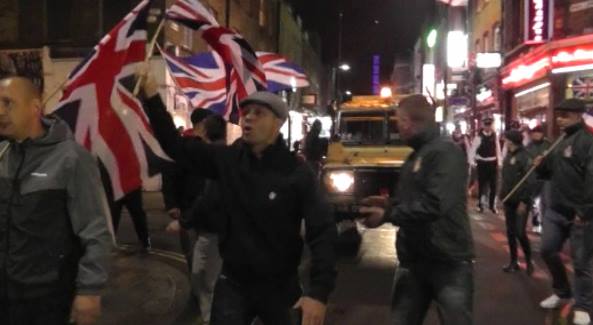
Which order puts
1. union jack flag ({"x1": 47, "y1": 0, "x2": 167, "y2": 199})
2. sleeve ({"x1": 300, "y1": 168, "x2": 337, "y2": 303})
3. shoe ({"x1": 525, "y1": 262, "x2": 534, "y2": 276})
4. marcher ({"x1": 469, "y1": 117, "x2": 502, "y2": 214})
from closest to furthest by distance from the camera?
sleeve ({"x1": 300, "y1": 168, "x2": 337, "y2": 303}), union jack flag ({"x1": 47, "y1": 0, "x2": 167, "y2": 199}), shoe ({"x1": 525, "y1": 262, "x2": 534, "y2": 276}), marcher ({"x1": 469, "y1": 117, "x2": 502, "y2": 214})

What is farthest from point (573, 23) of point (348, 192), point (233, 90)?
point (233, 90)

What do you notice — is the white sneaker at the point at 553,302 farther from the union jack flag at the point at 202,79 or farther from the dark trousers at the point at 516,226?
the union jack flag at the point at 202,79

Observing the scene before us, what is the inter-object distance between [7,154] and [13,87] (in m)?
0.35

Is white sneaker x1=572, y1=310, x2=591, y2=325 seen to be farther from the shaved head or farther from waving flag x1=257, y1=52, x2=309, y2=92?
the shaved head

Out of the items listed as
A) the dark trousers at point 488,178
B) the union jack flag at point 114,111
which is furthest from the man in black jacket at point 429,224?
the dark trousers at point 488,178

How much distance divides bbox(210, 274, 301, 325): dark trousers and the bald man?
2.22ft

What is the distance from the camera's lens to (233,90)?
23.8 feet

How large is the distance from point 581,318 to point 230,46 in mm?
4190

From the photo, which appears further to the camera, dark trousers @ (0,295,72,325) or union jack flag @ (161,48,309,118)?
union jack flag @ (161,48,309,118)

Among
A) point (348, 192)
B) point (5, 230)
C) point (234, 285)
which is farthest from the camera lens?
point (348, 192)

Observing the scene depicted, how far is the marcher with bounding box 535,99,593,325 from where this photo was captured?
6508 millimetres

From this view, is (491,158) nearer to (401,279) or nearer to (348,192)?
(348,192)

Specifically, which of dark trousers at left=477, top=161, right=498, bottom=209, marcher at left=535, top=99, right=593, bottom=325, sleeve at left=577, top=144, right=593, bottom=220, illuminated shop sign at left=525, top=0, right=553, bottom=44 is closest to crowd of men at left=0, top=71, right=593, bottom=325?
sleeve at left=577, top=144, right=593, bottom=220

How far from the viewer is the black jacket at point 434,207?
4.33 metres
